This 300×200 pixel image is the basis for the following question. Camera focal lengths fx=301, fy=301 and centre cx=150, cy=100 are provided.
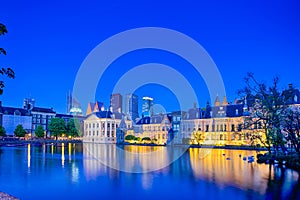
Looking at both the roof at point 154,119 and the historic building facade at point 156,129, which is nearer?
the historic building facade at point 156,129

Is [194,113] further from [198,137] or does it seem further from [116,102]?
[116,102]

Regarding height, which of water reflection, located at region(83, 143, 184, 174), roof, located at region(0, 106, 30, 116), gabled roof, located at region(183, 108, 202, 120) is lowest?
water reflection, located at region(83, 143, 184, 174)

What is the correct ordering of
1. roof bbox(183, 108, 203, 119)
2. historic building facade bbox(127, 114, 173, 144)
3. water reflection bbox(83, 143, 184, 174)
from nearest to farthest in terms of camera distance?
water reflection bbox(83, 143, 184, 174), roof bbox(183, 108, 203, 119), historic building facade bbox(127, 114, 173, 144)

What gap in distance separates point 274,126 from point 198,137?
47.3 metres

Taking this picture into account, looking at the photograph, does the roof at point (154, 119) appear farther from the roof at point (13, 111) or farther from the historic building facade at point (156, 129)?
the roof at point (13, 111)

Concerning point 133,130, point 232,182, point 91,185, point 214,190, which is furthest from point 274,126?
point 133,130

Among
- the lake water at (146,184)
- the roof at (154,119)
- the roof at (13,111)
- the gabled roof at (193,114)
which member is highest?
the roof at (13,111)

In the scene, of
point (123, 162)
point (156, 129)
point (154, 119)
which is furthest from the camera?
point (154, 119)

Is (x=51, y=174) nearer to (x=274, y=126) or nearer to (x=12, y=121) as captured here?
(x=274, y=126)

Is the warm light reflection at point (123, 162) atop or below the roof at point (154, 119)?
below

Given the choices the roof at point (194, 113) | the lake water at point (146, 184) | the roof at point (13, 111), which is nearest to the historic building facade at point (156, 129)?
the roof at point (194, 113)

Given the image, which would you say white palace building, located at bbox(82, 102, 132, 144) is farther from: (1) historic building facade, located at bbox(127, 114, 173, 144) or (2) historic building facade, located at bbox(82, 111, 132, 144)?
(1) historic building facade, located at bbox(127, 114, 173, 144)

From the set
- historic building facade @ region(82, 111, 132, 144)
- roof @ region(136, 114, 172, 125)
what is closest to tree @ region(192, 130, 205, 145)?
roof @ region(136, 114, 172, 125)

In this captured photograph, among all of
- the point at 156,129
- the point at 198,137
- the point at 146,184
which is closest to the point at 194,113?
the point at 198,137
